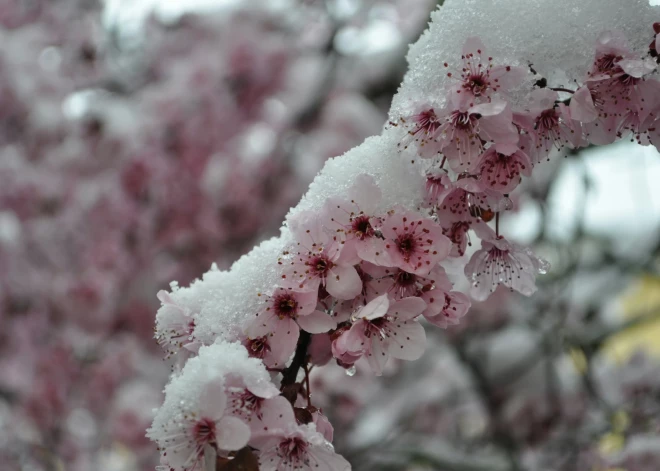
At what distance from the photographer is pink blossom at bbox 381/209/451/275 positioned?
75cm

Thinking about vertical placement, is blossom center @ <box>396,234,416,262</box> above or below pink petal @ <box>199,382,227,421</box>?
above

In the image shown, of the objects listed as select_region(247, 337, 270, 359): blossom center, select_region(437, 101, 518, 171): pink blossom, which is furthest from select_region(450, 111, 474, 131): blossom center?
select_region(247, 337, 270, 359): blossom center

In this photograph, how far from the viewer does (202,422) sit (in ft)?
2.24

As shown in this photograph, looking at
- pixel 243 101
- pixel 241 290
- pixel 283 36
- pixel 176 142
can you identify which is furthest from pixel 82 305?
pixel 241 290

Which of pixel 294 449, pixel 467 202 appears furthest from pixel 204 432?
pixel 467 202

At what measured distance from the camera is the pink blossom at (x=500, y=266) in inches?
34.7

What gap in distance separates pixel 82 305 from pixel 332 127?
187cm

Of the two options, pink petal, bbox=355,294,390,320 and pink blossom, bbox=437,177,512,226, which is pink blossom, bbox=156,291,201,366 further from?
pink blossom, bbox=437,177,512,226

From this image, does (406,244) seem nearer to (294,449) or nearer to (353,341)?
(353,341)

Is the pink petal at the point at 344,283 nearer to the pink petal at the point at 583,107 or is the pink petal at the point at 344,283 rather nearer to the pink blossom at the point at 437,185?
the pink blossom at the point at 437,185

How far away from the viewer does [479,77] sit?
0.79 m

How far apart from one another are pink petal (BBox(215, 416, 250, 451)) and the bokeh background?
2409mm

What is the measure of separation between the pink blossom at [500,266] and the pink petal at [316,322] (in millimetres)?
261

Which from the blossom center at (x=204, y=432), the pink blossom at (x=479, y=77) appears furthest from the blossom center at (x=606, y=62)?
the blossom center at (x=204, y=432)
